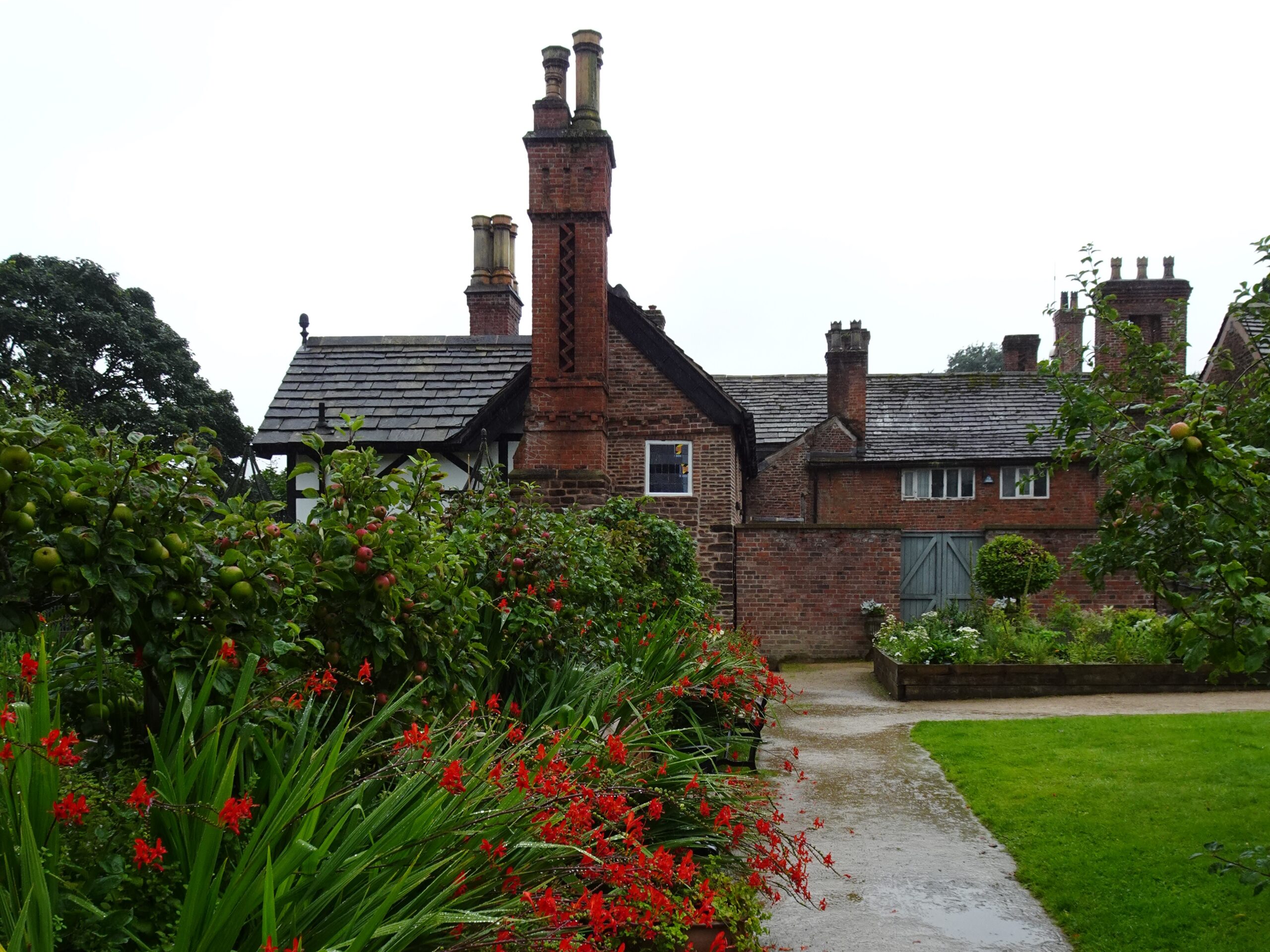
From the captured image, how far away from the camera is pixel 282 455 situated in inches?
631

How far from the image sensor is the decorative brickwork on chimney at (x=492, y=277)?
2144 cm

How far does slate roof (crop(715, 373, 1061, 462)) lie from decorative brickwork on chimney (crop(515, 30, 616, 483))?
35.4ft

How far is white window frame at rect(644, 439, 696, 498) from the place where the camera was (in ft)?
55.2

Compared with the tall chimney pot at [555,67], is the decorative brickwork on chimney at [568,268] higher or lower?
lower

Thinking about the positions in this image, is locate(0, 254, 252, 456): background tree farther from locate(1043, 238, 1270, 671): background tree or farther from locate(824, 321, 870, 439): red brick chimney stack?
locate(1043, 238, 1270, 671): background tree

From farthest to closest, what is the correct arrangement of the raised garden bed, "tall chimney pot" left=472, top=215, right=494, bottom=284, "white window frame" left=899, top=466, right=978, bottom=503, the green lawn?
"white window frame" left=899, top=466, right=978, bottom=503 < "tall chimney pot" left=472, top=215, right=494, bottom=284 < the raised garden bed < the green lawn

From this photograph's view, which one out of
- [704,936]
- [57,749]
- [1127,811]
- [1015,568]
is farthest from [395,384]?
[57,749]

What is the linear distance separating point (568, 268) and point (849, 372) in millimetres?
13381

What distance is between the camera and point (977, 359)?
8012 centimetres

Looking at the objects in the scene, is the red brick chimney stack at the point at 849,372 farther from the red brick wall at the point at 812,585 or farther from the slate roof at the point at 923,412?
the red brick wall at the point at 812,585

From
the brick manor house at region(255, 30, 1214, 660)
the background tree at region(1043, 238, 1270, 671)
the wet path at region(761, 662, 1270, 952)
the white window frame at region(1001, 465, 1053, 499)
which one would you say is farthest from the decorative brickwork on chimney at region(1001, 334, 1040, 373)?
the background tree at region(1043, 238, 1270, 671)

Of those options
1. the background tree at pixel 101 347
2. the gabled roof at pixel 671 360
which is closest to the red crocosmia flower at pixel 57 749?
the gabled roof at pixel 671 360

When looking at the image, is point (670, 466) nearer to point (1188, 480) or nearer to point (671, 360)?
point (671, 360)

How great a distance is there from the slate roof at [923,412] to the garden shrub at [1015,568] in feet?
30.4
